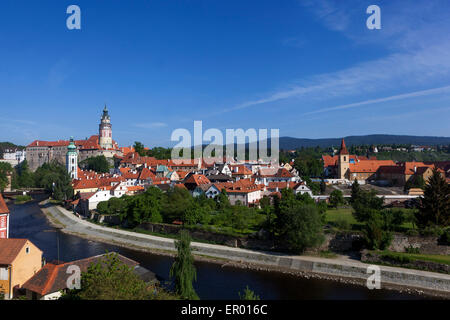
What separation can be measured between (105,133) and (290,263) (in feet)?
238

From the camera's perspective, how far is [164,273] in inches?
765

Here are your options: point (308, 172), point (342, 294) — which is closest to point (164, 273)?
point (342, 294)

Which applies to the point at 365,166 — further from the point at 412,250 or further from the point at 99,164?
the point at 99,164

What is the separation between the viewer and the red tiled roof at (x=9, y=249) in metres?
13.0

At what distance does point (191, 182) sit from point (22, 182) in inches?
1551

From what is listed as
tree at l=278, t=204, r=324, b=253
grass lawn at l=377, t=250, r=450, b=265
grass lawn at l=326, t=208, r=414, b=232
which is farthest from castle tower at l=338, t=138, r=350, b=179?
grass lawn at l=377, t=250, r=450, b=265

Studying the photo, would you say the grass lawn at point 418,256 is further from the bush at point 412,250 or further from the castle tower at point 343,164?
the castle tower at point 343,164

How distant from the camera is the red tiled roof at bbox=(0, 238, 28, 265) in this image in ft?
42.8

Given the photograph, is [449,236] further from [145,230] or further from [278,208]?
[145,230]

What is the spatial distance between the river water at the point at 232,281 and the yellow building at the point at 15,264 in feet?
20.1

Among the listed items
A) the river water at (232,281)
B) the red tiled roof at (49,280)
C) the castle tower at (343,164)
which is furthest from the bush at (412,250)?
the castle tower at (343,164)

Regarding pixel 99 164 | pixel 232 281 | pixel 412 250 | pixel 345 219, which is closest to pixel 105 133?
pixel 99 164

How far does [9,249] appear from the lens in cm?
1346

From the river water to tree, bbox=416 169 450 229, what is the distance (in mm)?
7426
